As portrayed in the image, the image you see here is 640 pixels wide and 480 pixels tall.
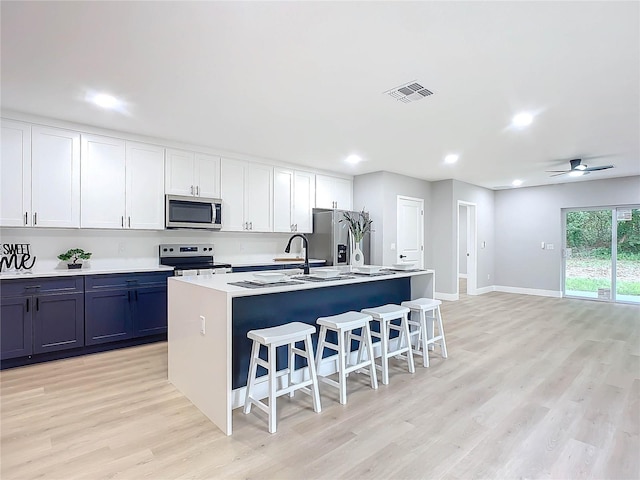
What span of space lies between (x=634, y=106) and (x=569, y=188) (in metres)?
4.70

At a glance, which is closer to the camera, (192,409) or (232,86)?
(192,409)

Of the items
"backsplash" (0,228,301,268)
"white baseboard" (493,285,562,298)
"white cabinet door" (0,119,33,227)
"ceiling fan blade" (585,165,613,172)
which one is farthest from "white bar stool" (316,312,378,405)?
"white baseboard" (493,285,562,298)

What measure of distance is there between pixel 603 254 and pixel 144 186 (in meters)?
8.36

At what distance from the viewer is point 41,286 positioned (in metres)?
3.48

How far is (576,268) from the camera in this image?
7.42 meters

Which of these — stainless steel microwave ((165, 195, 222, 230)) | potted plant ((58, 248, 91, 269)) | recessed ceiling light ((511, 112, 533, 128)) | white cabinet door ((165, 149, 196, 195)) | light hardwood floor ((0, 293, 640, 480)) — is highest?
recessed ceiling light ((511, 112, 533, 128))

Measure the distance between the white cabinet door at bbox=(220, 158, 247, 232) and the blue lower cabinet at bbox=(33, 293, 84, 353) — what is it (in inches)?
78.9

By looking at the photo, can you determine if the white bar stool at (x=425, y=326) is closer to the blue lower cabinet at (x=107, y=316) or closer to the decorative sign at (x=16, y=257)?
the blue lower cabinet at (x=107, y=316)

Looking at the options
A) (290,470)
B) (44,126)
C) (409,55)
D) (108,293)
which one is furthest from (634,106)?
(44,126)

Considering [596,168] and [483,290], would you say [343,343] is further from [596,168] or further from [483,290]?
[483,290]

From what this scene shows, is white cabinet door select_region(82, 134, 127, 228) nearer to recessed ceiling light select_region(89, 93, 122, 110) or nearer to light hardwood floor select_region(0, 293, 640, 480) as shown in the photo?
recessed ceiling light select_region(89, 93, 122, 110)

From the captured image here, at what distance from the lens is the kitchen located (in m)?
2.00

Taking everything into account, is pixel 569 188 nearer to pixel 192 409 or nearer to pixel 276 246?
pixel 276 246

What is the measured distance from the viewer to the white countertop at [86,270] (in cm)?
343
